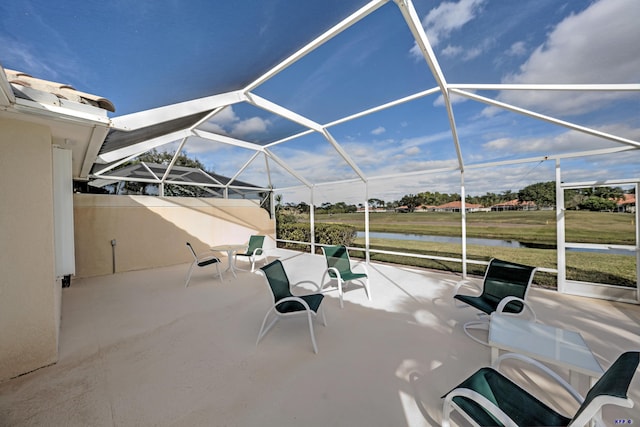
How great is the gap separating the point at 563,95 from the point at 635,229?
10.1 ft

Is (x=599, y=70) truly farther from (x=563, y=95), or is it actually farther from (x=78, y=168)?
(x=78, y=168)

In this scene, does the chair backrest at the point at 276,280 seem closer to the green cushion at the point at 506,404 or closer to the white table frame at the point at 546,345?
the green cushion at the point at 506,404

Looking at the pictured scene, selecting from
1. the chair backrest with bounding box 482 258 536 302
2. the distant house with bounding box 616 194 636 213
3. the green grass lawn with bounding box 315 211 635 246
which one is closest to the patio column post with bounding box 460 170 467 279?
the green grass lawn with bounding box 315 211 635 246

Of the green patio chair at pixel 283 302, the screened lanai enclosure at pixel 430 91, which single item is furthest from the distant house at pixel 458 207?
the green patio chair at pixel 283 302

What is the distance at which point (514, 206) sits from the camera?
6.04 meters

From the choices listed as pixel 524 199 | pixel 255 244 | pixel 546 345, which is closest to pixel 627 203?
pixel 524 199

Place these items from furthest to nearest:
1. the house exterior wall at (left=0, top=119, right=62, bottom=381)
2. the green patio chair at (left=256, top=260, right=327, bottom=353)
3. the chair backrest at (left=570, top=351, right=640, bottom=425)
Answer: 1. the green patio chair at (left=256, top=260, right=327, bottom=353)
2. the house exterior wall at (left=0, top=119, right=62, bottom=381)
3. the chair backrest at (left=570, top=351, right=640, bottom=425)

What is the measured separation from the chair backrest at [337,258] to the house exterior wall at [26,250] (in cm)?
386

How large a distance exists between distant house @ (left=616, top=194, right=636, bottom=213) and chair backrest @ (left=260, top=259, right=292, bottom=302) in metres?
6.14

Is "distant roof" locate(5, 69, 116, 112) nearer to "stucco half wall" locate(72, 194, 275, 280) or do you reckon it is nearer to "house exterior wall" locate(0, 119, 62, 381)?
"house exterior wall" locate(0, 119, 62, 381)

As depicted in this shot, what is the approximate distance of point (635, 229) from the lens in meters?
4.09

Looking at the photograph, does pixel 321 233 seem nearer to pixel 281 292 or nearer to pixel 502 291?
pixel 281 292

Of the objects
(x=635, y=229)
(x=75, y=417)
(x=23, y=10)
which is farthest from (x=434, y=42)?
(x=75, y=417)

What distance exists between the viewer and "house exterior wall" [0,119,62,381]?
2.42 m
